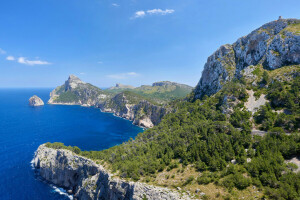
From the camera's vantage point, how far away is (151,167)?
49.3m

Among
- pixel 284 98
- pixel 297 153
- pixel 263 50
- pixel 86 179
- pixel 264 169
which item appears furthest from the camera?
pixel 263 50

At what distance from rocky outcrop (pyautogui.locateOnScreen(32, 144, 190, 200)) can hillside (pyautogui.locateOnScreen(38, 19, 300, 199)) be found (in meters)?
3.24

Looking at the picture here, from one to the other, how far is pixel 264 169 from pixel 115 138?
360 feet

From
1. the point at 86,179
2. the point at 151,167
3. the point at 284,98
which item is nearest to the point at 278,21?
the point at 284,98

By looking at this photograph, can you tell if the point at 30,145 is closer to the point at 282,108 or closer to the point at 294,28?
the point at 282,108

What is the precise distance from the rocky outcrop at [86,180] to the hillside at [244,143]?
3241mm

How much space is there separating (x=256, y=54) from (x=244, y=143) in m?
73.8

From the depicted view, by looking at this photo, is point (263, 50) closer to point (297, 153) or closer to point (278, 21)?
point (278, 21)

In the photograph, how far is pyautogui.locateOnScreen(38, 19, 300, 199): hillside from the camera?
32344 mm

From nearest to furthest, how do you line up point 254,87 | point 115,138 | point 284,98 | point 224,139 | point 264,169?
point 264,169 < point 224,139 < point 284,98 < point 254,87 < point 115,138

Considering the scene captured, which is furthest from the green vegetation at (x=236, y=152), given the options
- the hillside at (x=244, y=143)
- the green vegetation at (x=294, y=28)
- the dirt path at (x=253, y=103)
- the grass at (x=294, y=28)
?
the green vegetation at (x=294, y=28)

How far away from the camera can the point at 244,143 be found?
146ft

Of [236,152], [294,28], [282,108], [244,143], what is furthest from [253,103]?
[294,28]

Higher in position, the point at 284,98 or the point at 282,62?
A: the point at 282,62
